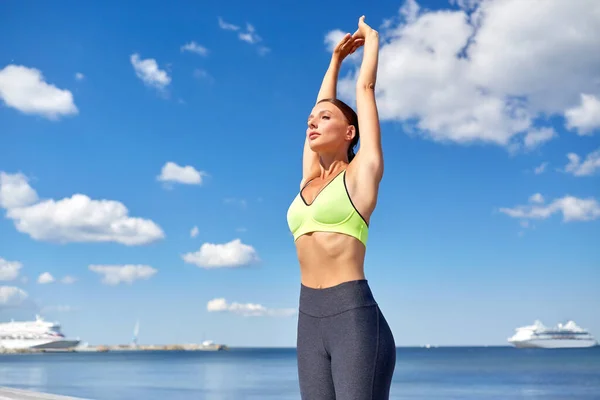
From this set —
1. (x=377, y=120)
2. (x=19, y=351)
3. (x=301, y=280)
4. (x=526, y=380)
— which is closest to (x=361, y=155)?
(x=377, y=120)

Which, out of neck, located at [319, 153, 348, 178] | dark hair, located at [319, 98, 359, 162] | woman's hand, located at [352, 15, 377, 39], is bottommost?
neck, located at [319, 153, 348, 178]

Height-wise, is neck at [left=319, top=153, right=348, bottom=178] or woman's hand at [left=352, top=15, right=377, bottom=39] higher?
woman's hand at [left=352, top=15, right=377, bottom=39]

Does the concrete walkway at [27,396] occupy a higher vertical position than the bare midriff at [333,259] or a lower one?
lower

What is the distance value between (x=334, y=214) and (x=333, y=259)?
0.39 feet

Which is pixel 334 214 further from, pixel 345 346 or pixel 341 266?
pixel 345 346

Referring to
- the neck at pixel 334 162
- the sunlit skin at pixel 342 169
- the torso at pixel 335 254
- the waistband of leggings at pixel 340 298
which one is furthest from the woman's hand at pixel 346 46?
the waistband of leggings at pixel 340 298

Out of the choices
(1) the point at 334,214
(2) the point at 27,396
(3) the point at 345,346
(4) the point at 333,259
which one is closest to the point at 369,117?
(1) the point at 334,214

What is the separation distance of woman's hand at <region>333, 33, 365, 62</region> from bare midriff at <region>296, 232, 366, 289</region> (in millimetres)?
784

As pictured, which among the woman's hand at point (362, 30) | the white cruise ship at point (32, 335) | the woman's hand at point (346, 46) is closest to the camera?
the woman's hand at point (362, 30)

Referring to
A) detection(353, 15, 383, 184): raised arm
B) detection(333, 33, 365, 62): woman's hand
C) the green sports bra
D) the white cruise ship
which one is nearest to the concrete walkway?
detection(333, 33, 365, 62): woman's hand

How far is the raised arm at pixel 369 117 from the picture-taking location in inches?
75.6

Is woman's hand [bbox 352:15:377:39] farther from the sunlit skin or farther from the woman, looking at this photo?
the woman

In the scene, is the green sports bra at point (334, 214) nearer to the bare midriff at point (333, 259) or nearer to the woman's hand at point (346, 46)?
the bare midriff at point (333, 259)

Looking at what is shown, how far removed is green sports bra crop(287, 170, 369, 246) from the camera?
189 centimetres
